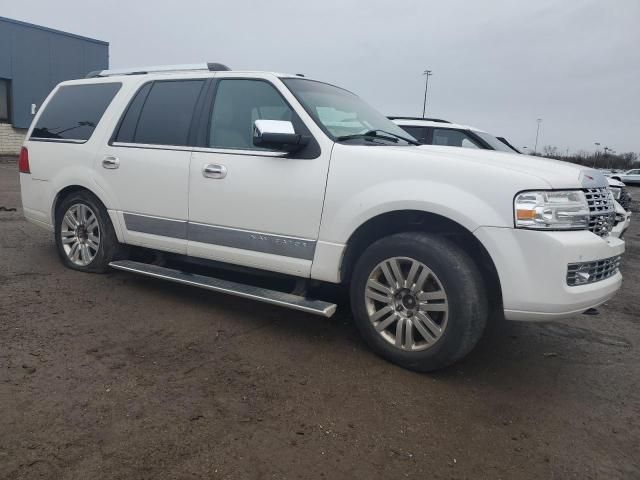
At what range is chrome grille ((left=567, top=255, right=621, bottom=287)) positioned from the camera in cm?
299

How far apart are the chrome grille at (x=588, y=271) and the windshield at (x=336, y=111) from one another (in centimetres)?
165

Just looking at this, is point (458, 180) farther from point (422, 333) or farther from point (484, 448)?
point (484, 448)

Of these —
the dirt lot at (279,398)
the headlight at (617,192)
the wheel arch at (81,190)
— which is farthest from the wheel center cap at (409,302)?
the headlight at (617,192)

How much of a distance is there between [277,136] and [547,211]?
1744 millimetres

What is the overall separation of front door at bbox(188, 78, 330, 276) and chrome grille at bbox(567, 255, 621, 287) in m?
1.61

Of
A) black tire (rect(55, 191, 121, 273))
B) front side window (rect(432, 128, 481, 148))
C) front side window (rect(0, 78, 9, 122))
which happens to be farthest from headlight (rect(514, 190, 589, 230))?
front side window (rect(0, 78, 9, 122))

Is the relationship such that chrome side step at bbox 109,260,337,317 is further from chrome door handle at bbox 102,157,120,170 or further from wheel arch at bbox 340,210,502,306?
chrome door handle at bbox 102,157,120,170

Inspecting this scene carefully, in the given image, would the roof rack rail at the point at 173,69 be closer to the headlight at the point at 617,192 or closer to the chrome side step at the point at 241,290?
the chrome side step at the point at 241,290

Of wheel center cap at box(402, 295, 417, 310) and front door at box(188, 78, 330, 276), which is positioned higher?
front door at box(188, 78, 330, 276)

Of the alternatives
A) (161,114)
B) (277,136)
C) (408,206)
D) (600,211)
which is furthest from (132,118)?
(600,211)

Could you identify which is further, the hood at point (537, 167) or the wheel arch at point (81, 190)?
the wheel arch at point (81, 190)

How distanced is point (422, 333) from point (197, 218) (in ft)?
6.60

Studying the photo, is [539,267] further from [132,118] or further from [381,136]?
[132,118]

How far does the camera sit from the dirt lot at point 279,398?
237 centimetres
